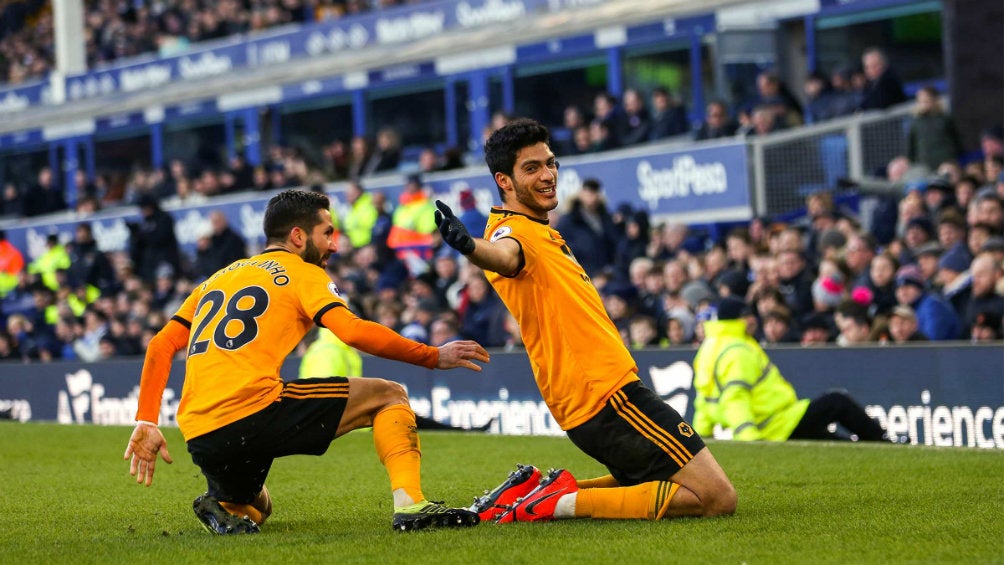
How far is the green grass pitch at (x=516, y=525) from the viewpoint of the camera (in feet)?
A: 19.4

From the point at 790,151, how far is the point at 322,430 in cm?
1122

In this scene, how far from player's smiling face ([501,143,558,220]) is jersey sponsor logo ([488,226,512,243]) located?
0.52ft

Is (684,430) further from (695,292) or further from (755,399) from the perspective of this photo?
(695,292)

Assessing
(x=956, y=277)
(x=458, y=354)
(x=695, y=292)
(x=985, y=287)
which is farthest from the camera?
(x=695, y=292)

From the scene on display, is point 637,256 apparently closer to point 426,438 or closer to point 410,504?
point 426,438

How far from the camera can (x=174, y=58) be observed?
27.1 meters

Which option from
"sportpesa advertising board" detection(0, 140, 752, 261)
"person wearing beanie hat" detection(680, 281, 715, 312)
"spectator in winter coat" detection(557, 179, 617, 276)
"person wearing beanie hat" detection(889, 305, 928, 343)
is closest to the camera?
"person wearing beanie hat" detection(889, 305, 928, 343)

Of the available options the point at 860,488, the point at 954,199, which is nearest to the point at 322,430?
the point at 860,488

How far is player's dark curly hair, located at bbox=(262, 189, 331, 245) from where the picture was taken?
6859 millimetres

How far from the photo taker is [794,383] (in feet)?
39.4

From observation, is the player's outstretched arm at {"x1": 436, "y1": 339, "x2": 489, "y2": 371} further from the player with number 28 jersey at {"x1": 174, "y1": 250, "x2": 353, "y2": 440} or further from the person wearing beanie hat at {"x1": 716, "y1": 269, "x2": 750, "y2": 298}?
the person wearing beanie hat at {"x1": 716, "y1": 269, "x2": 750, "y2": 298}

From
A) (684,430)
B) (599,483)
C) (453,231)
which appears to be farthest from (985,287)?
(453,231)

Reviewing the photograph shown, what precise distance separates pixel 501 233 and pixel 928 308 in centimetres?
638

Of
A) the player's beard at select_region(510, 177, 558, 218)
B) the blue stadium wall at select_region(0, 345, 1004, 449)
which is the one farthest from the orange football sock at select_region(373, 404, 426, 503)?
the blue stadium wall at select_region(0, 345, 1004, 449)
